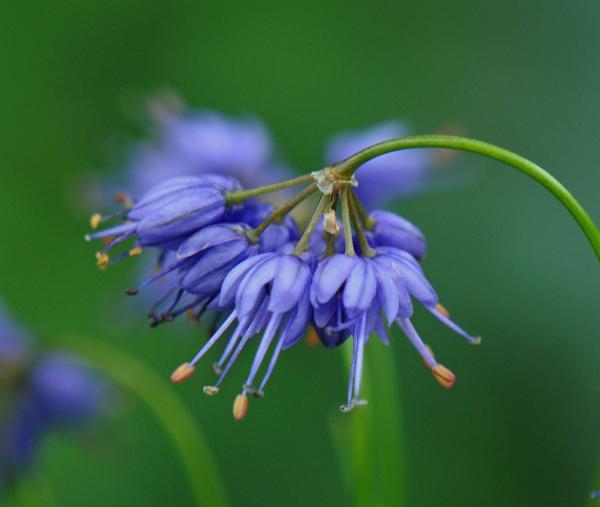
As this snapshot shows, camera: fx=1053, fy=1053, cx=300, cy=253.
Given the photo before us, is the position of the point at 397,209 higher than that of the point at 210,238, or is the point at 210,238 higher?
the point at 397,209

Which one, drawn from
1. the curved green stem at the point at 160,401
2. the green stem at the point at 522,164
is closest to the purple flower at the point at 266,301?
the green stem at the point at 522,164

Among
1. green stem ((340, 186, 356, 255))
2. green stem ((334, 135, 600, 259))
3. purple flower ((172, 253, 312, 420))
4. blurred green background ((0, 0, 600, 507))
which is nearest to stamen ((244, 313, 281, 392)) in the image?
purple flower ((172, 253, 312, 420))

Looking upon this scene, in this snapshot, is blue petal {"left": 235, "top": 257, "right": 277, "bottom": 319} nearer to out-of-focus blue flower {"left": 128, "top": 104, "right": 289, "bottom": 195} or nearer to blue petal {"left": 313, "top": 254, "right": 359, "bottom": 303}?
blue petal {"left": 313, "top": 254, "right": 359, "bottom": 303}

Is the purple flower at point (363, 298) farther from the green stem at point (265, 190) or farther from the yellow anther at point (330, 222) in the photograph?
the green stem at point (265, 190)

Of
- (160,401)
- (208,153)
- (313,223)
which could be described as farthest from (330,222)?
(208,153)

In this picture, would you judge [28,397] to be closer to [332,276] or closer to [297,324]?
[297,324]

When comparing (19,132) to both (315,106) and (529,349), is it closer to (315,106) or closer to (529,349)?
(315,106)
